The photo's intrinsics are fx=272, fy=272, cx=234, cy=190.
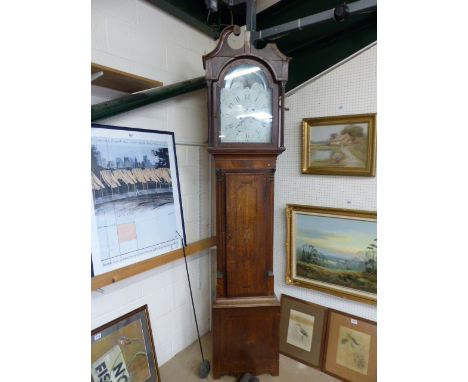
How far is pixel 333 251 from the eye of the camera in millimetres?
1565

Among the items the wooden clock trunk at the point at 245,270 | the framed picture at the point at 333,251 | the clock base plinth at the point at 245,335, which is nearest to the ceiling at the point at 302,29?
the wooden clock trunk at the point at 245,270

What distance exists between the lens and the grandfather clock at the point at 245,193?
1.29 meters

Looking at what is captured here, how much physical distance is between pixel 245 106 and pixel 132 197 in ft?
2.30

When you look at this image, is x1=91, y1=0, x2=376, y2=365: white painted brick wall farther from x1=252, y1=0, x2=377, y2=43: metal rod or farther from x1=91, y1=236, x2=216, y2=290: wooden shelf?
x1=252, y1=0, x2=377, y2=43: metal rod

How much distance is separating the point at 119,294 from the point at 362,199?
134cm

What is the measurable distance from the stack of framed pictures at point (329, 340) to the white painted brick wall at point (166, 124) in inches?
22.8

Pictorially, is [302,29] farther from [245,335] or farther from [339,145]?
[245,335]

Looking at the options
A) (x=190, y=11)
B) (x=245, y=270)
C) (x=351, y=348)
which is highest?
(x=190, y=11)

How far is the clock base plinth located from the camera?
1403 mm

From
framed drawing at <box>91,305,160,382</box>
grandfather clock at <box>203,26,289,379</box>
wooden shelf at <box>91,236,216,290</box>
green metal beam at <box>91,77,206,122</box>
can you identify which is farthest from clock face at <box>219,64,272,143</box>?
framed drawing at <box>91,305,160,382</box>

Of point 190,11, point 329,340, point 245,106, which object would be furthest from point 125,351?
point 190,11
